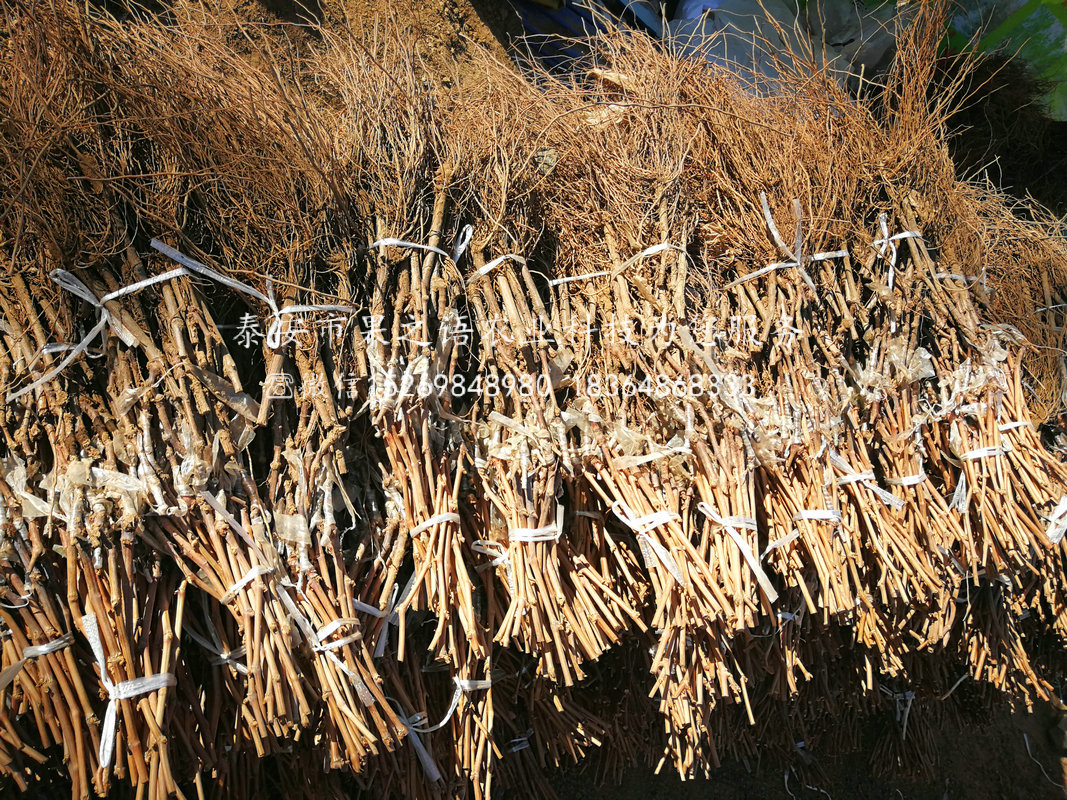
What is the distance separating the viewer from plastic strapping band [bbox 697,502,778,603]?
164cm

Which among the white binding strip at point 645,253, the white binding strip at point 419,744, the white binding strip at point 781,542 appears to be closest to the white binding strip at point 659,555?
the white binding strip at point 781,542

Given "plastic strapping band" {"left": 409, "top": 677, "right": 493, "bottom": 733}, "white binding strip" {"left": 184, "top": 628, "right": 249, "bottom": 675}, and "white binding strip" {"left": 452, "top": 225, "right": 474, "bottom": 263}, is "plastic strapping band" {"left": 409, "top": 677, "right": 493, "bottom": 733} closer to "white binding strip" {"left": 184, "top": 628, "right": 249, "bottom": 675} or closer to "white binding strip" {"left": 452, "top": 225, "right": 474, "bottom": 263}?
"white binding strip" {"left": 184, "top": 628, "right": 249, "bottom": 675}

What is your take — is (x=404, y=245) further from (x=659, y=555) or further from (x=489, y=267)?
(x=659, y=555)

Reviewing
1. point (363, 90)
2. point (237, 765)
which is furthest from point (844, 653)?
point (363, 90)

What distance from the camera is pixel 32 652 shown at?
125 cm

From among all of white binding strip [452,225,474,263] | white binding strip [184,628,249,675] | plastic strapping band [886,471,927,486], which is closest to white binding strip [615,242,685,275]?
white binding strip [452,225,474,263]

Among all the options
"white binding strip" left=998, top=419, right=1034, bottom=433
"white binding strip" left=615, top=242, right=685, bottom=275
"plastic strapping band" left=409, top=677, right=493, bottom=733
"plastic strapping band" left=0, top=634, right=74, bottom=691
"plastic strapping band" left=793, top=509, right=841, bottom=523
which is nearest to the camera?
"plastic strapping band" left=0, top=634, right=74, bottom=691

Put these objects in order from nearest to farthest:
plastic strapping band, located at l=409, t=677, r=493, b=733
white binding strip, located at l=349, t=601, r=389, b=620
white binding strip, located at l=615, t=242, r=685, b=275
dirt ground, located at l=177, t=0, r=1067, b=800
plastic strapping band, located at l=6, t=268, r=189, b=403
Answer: plastic strapping band, located at l=6, t=268, r=189, b=403, white binding strip, located at l=349, t=601, r=389, b=620, plastic strapping band, located at l=409, t=677, r=493, b=733, white binding strip, located at l=615, t=242, r=685, b=275, dirt ground, located at l=177, t=0, r=1067, b=800

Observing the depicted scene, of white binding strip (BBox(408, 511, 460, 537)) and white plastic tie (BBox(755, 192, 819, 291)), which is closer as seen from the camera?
white binding strip (BBox(408, 511, 460, 537))

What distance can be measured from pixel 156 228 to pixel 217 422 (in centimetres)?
44

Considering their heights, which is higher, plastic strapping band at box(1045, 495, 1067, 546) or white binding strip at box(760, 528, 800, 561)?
white binding strip at box(760, 528, 800, 561)

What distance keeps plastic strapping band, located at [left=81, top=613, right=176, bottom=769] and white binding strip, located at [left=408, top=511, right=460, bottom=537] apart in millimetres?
553

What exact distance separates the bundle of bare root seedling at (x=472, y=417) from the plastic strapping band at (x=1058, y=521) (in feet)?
0.08

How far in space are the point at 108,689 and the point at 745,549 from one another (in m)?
1.34
